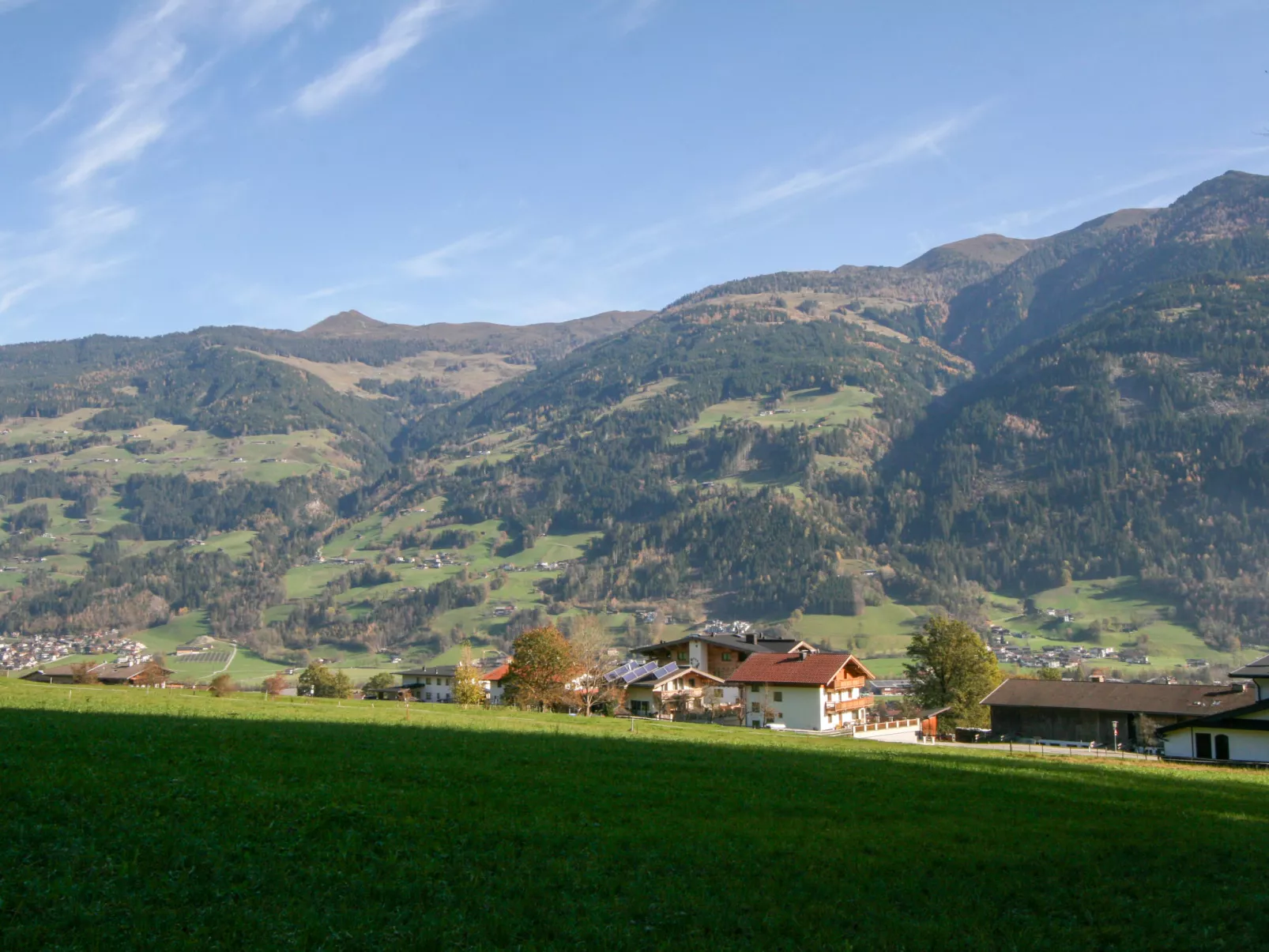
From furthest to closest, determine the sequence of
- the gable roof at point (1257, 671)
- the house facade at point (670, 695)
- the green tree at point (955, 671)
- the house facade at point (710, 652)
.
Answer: the house facade at point (710, 652) < the green tree at point (955, 671) < the house facade at point (670, 695) < the gable roof at point (1257, 671)

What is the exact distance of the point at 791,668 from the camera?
89.1 metres

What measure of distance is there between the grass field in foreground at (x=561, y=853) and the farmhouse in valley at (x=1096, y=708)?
6144 cm

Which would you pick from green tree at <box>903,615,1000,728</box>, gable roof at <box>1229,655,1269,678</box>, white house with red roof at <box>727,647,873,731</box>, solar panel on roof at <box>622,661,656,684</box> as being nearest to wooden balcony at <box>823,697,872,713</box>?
white house with red roof at <box>727,647,873,731</box>

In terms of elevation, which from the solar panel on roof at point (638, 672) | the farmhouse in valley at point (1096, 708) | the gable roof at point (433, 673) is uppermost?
the solar panel on roof at point (638, 672)

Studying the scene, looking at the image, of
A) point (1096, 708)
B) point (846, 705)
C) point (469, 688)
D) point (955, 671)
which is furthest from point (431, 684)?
point (1096, 708)

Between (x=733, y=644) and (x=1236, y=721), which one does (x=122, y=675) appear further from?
(x=1236, y=721)

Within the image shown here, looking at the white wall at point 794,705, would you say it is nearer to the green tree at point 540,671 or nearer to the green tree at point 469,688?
the green tree at point 540,671

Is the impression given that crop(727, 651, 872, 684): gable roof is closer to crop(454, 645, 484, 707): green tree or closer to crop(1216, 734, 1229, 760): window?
crop(454, 645, 484, 707): green tree

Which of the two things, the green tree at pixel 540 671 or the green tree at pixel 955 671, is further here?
the green tree at pixel 955 671

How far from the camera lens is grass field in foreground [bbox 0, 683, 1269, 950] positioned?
13297 mm

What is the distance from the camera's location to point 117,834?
15.4 metres

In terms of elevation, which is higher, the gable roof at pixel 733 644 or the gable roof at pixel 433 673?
the gable roof at pixel 733 644

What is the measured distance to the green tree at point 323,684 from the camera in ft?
413

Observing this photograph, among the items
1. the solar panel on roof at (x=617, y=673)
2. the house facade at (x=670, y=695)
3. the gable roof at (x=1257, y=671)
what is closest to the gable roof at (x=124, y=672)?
the solar panel on roof at (x=617, y=673)
